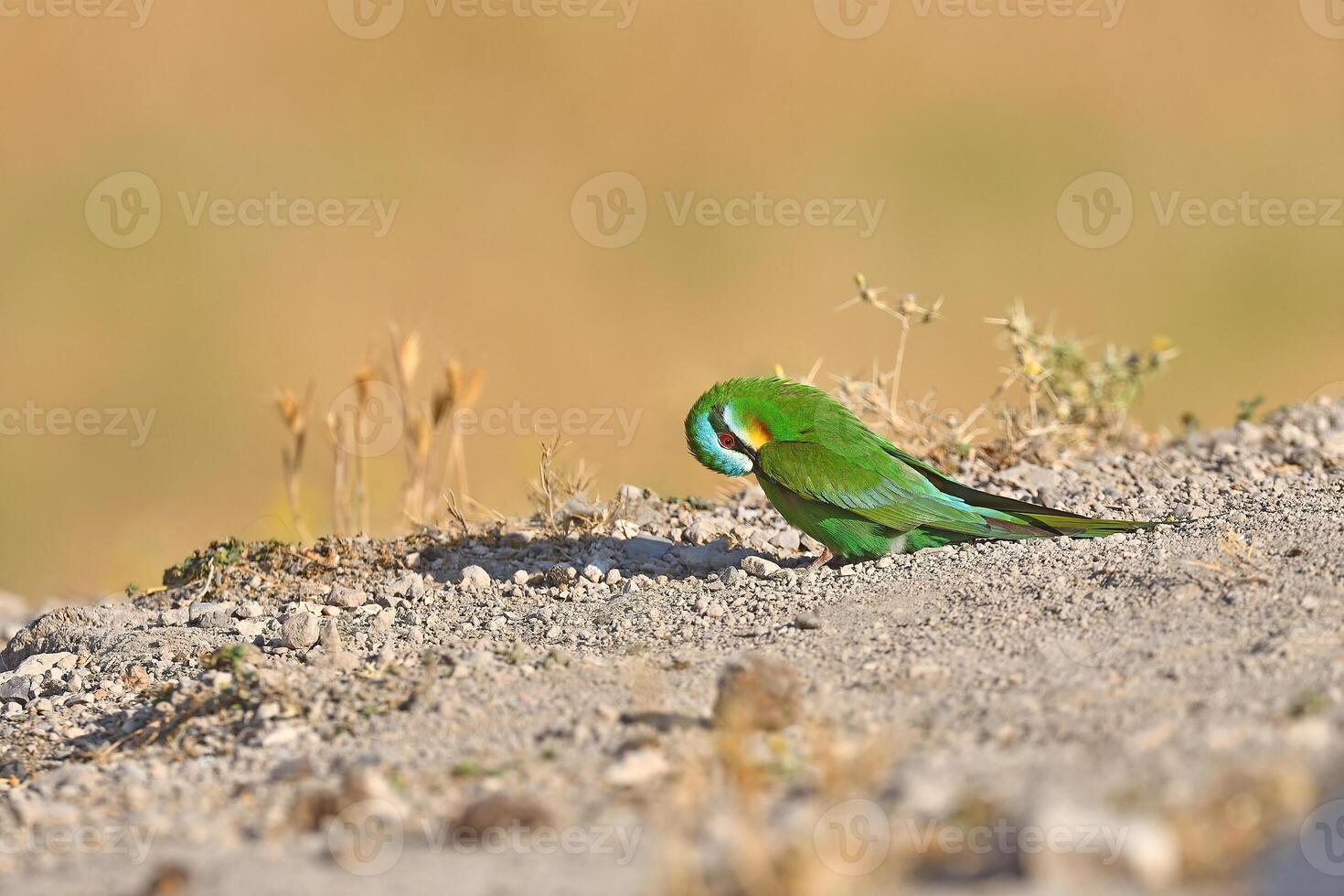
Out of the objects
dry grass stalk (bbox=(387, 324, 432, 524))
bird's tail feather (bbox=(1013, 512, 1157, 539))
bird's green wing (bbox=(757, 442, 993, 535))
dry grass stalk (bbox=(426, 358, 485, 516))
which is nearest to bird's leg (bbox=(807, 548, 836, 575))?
bird's green wing (bbox=(757, 442, 993, 535))

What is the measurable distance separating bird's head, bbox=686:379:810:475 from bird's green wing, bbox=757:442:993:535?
2.8 inches

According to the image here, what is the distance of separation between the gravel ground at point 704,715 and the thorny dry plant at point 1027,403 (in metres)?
0.59

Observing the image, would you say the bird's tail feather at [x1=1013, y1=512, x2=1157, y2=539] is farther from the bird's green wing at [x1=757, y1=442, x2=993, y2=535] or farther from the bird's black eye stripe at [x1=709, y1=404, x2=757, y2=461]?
the bird's black eye stripe at [x1=709, y1=404, x2=757, y2=461]

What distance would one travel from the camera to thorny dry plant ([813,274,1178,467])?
19.9 ft

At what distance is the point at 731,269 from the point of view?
1382 centimetres

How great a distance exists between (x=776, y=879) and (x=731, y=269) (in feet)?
38.6

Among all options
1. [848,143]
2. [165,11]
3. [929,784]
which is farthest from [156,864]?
[165,11]

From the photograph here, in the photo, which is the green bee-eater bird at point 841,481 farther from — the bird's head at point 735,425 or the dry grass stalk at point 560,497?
the dry grass stalk at point 560,497

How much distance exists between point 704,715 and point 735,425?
1677 millimetres

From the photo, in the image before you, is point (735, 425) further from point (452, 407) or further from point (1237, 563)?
point (452, 407)

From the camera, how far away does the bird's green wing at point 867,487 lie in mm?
4715

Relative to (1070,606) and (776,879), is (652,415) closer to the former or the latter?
(1070,606)

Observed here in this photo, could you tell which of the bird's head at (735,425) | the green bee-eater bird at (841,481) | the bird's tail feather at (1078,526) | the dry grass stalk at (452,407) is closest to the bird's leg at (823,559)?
the green bee-eater bird at (841,481)

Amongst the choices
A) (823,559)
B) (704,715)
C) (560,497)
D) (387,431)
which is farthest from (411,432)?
(704,715)
